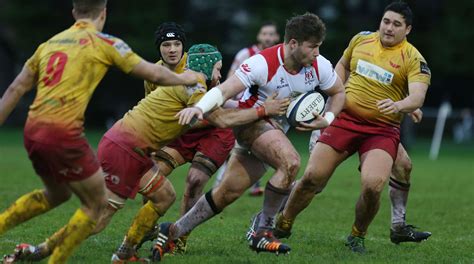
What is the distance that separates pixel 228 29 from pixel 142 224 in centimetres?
2563

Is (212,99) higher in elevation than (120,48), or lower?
lower

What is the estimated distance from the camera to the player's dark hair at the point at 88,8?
6.33 metres

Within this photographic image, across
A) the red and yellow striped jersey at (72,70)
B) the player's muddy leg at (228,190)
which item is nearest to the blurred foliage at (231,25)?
the player's muddy leg at (228,190)

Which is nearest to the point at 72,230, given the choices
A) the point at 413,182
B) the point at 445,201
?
the point at 445,201

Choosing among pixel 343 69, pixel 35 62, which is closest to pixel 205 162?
pixel 343 69

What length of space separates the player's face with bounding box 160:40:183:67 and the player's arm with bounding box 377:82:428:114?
184 centimetres

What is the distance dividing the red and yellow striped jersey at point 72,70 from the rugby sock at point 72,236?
0.59 m

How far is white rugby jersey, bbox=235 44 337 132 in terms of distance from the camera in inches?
289

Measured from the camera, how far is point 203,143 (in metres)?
8.52

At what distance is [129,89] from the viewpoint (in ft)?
104

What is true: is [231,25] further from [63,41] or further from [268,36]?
[63,41]

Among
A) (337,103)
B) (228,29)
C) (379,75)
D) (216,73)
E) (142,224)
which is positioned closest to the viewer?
(142,224)

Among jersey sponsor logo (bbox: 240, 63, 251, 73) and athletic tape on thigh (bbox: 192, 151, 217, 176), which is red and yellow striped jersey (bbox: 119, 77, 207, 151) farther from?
athletic tape on thigh (bbox: 192, 151, 217, 176)

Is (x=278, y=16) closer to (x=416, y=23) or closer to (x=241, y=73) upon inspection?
(x=416, y=23)
